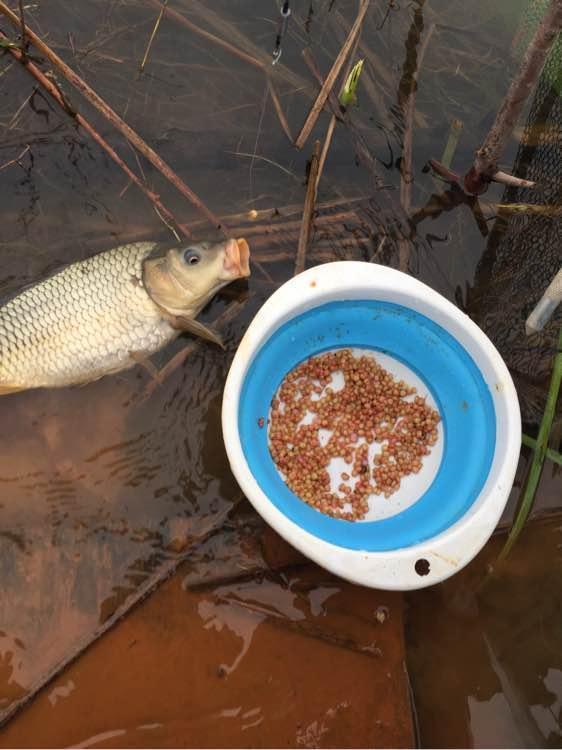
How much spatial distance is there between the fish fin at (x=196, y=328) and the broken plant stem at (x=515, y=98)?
1.57 m

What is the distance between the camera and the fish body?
279cm

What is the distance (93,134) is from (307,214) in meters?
1.13

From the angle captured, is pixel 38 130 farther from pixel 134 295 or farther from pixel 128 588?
pixel 128 588

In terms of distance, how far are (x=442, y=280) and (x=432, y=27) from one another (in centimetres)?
160

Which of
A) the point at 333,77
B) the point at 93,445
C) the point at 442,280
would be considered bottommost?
the point at 93,445

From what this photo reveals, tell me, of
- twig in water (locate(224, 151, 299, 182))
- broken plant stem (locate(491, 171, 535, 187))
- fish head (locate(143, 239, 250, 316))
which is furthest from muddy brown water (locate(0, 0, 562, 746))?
fish head (locate(143, 239, 250, 316))

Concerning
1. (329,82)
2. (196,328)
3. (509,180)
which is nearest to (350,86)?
(329,82)

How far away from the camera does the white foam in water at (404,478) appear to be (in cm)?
290

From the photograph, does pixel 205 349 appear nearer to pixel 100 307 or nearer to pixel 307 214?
pixel 100 307

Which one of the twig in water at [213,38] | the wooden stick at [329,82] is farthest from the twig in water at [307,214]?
the twig in water at [213,38]

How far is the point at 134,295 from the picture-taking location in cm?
289

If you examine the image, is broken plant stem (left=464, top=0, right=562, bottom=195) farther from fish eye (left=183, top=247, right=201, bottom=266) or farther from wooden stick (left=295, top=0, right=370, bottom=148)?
fish eye (left=183, top=247, right=201, bottom=266)

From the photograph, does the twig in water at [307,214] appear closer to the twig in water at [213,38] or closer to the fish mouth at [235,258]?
the fish mouth at [235,258]

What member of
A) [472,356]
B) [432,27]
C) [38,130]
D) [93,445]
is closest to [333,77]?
[432,27]
